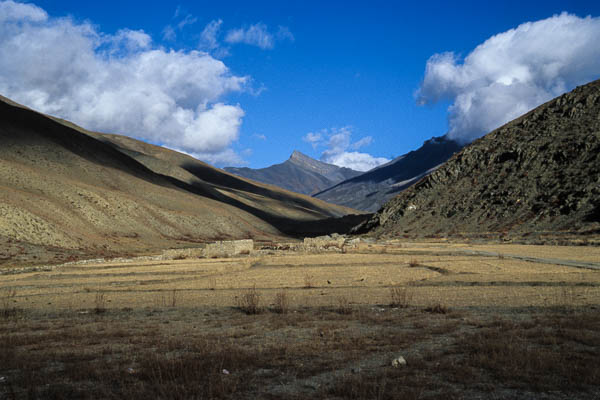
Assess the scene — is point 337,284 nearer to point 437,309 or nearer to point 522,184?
point 437,309

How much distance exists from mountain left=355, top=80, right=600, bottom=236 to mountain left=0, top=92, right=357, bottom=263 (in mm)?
36909

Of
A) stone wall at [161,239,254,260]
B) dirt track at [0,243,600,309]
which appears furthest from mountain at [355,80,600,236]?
stone wall at [161,239,254,260]

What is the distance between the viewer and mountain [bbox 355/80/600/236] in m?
54.4

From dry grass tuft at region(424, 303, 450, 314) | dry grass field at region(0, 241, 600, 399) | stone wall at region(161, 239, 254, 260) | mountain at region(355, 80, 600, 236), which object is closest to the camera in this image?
dry grass field at region(0, 241, 600, 399)

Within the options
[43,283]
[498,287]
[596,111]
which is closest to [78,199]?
[43,283]

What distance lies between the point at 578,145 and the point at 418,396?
6725 centimetres

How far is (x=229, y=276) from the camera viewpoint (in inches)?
974

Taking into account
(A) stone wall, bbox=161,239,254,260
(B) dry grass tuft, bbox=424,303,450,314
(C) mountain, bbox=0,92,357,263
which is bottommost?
(A) stone wall, bbox=161,239,254,260

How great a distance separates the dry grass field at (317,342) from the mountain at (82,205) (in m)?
33.9

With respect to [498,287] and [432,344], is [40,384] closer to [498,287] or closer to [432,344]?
[432,344]

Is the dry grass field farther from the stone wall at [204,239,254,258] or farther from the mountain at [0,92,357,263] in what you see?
the mountain at [0,92,357,263]

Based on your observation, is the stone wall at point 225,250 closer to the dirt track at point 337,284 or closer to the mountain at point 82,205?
the mountain at point 82,205

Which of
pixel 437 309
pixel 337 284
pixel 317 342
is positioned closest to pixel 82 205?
pixel 337 284

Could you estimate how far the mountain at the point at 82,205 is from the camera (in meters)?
49.3
